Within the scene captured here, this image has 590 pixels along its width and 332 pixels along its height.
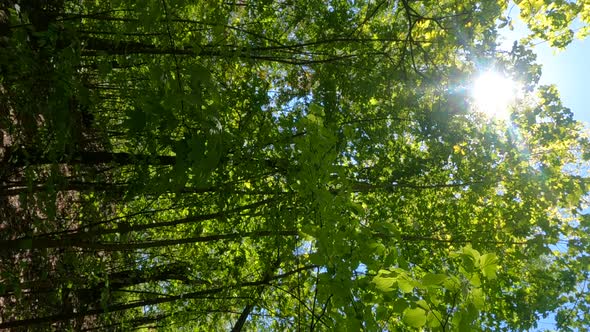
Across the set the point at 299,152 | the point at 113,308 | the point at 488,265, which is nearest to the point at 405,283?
the point at 488,265

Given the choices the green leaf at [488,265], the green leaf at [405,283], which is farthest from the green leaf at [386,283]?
the green leaf at [488,265]

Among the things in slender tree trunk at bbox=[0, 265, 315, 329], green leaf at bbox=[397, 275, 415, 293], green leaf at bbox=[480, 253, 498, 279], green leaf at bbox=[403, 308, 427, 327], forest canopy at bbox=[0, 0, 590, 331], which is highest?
forest canopy at bbox=[0, 0, 590, 331]

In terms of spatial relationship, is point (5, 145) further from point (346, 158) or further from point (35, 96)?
point (346, 158)

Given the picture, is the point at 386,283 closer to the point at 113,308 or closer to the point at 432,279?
the point at 432,279

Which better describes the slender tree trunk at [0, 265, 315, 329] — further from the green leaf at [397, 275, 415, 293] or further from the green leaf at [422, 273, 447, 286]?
the green leaf at [422, 273, 447, 286]

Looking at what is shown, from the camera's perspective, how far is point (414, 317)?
4.89ft

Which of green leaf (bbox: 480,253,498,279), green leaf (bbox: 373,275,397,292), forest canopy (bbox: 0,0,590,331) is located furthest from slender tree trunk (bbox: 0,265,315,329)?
green leaf (bbox: 480,253,498,279)

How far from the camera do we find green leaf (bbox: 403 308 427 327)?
1.48m

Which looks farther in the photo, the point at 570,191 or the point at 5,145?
the point at 5,145

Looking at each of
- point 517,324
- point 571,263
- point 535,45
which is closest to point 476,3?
point 535,45

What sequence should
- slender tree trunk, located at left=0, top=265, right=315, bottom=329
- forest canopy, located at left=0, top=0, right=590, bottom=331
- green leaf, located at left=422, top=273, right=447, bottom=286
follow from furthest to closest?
slender tree trunk, located at left=0, top=265, right=315, bottom=329 → forest canopy, located at left=0, top=0, right=590, bottom=331 → green leaf, located at left=422, top=273, right=447, bottom=286

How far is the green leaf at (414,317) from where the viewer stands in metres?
1.48

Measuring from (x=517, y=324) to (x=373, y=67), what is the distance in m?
3.47

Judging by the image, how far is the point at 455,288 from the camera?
1.56m
